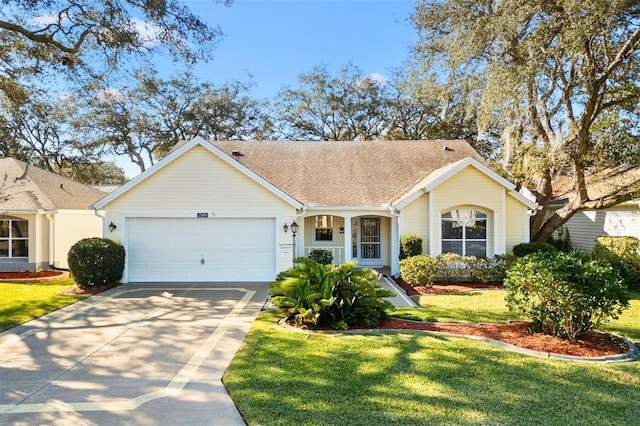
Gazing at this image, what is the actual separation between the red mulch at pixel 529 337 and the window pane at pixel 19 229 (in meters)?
16.2

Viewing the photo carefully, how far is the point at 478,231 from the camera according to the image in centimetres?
1469

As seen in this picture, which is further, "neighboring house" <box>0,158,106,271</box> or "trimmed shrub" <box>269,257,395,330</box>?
"neighboring house" <box>0,158,106,271</box>

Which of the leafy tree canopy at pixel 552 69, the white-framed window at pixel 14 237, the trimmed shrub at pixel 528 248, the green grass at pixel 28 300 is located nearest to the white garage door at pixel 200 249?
the green grass at pixel 28 300

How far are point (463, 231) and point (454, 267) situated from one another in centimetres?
157

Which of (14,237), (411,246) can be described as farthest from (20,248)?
(411,246)

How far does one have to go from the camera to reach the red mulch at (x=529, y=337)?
6473 mm

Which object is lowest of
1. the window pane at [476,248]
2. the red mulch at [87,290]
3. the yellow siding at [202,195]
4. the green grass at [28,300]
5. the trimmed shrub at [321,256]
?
the green grass at [28,300]

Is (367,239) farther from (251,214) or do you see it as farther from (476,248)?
(251,214)

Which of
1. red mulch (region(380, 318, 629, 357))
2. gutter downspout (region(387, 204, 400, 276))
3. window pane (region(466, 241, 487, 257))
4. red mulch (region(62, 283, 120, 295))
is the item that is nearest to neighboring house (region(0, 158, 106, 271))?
red mulch (region(62, 283, 120, 295))

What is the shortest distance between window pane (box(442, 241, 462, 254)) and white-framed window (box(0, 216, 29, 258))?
17.1 m

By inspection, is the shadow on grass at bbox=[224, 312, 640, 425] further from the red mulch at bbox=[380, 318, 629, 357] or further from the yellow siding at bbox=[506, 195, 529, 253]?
the yellow siding at bbox=[506, 195, 529, 253]

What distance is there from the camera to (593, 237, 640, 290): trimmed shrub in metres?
13.6

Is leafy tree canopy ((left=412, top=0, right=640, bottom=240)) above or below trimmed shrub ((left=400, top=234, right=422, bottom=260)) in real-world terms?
above

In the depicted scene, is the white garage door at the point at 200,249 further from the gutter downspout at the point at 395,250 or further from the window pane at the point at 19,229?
the window pane at the point at 19,229
